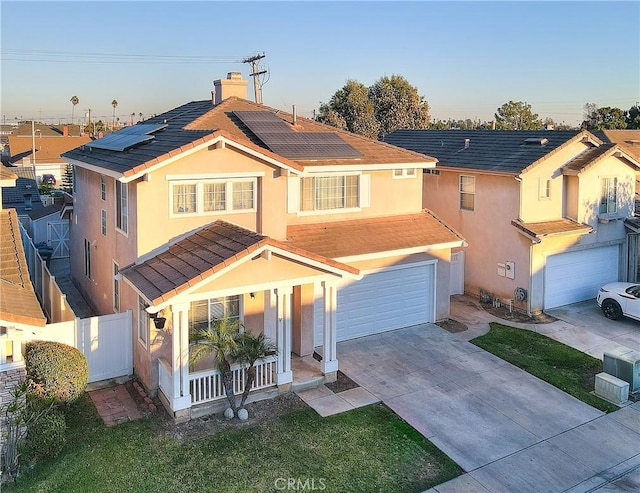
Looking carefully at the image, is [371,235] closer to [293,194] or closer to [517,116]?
[293,194]

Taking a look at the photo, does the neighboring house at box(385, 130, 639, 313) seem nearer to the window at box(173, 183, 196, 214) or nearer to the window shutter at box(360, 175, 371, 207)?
the window shutter at box(360, 175, 371, 207)

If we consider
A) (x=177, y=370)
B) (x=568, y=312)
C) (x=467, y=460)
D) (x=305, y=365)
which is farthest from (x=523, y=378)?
(x=177, y=370)

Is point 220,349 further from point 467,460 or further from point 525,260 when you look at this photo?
point 525,260

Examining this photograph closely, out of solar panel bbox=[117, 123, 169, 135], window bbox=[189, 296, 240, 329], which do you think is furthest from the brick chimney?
window bbox=[189, 296, 240, 329]

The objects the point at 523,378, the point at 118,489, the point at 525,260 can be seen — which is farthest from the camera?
the point at 525,260

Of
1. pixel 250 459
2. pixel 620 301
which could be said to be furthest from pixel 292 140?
pixel 620 301

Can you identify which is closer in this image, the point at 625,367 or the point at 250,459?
the point at 250,459
